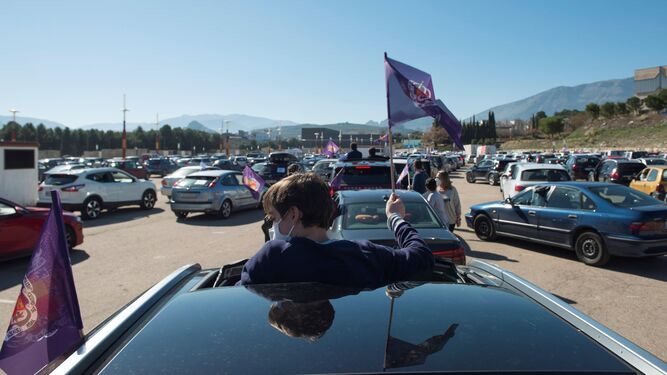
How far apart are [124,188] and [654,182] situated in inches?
715

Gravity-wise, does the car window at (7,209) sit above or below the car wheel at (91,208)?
above

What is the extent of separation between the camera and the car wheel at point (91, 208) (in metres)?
14.6

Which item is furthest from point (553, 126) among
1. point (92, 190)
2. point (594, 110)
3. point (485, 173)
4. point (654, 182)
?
point (92, 190)

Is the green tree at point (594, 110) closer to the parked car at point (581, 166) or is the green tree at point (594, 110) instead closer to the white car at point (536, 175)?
the parked car at point (581, 166)

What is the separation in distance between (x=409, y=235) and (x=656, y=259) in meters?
8.28

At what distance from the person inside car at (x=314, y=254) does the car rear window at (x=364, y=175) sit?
7837 mm

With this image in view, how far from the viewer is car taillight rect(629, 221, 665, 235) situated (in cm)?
768

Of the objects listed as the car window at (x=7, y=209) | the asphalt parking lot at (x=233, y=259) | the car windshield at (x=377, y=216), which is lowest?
the asphalt parking lot at (x=233, y=259)

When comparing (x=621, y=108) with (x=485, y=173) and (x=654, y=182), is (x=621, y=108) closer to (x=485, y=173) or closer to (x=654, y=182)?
(x=485, y=173)

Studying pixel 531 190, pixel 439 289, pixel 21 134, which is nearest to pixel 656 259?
pixel 531 190

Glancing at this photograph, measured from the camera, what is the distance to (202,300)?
2.05 meters

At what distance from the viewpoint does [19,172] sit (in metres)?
15.6

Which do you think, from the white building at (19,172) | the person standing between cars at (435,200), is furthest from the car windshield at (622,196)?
the white building at (19,172)

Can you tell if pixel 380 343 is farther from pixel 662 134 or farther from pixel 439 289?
pixel 662 134
